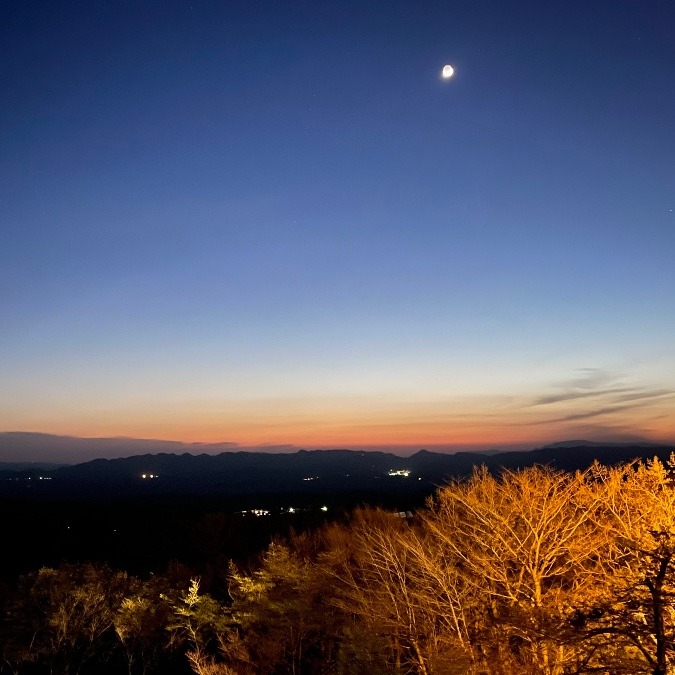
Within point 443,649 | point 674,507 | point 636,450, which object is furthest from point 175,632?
point 636,450

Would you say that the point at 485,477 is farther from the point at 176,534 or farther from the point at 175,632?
the point at 176,534

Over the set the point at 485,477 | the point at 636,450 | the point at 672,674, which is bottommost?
the point at 636,450

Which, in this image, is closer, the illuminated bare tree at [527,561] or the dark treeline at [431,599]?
the dark treeline at [431,599]

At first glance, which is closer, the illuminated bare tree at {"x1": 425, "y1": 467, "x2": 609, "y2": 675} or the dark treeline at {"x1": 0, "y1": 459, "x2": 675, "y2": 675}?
the dark treeline at {"x1": 0, "y1": 459, "x2": 675, "y2": 675}

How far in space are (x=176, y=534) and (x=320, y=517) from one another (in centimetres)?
1657

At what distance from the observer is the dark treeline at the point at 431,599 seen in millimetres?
10711

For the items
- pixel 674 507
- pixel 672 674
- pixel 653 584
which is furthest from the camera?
pixel 674 507

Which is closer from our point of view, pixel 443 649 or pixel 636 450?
pixel 443 649

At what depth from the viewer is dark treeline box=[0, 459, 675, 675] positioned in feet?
35.1

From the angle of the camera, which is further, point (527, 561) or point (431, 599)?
point (431, 599)

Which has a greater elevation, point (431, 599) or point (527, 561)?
point (527, 561)

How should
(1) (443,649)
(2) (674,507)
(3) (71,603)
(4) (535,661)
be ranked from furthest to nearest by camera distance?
(3) (71,603) → (1) (443,649) → (2) (674,507) → (4) (535,661)

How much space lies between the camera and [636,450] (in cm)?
17425

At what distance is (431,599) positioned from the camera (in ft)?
56.4
